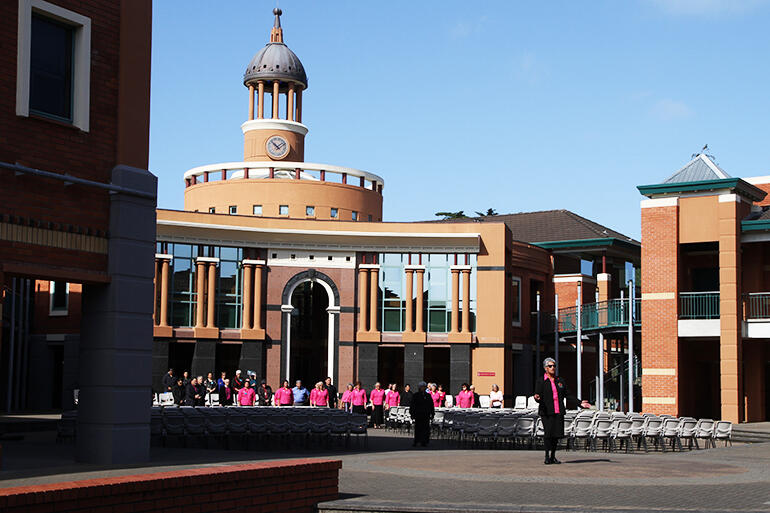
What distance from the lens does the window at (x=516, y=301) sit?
48.5 metres

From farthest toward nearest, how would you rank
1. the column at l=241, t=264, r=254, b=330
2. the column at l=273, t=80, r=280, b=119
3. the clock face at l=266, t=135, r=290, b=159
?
the column at l=273, t=80, r=280, b=119 → the clock face at l=266, t=135, r=290, b=159 → the column at l=241, t=264, r=254, b=330

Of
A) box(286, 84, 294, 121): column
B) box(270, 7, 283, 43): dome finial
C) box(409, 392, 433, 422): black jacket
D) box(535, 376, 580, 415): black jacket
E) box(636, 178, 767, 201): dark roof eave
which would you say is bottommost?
box(409, 392, 433, 422): black jacket

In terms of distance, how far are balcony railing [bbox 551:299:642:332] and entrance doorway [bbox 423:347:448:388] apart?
5675 mm

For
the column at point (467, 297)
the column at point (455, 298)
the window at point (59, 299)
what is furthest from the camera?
the column at point (467, 297)

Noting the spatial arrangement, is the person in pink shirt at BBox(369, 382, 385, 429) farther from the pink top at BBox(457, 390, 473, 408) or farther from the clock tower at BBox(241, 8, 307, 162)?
the clock tower at BBox(241, 8, 307, 162)

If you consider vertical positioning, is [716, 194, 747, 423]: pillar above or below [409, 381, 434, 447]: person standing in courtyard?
above

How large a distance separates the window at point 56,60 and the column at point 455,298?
97.9 feet

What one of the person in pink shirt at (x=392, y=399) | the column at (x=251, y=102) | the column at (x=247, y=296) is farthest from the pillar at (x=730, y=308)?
the column at (x=251, y=102)

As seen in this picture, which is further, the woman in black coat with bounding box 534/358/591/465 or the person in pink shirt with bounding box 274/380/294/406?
the person in pink shirt with bounding box 274/380/294/406

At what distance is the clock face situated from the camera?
2304 inches

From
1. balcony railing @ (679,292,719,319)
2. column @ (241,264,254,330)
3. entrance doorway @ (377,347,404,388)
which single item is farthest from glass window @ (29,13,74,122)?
entrance doorway @ (377,347,404,388)

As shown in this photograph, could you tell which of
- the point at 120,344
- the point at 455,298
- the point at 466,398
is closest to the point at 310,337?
the point at 455,298

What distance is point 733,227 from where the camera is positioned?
1428 inches

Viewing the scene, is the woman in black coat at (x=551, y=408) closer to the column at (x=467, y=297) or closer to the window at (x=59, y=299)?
the column at (x=467, y=297)
